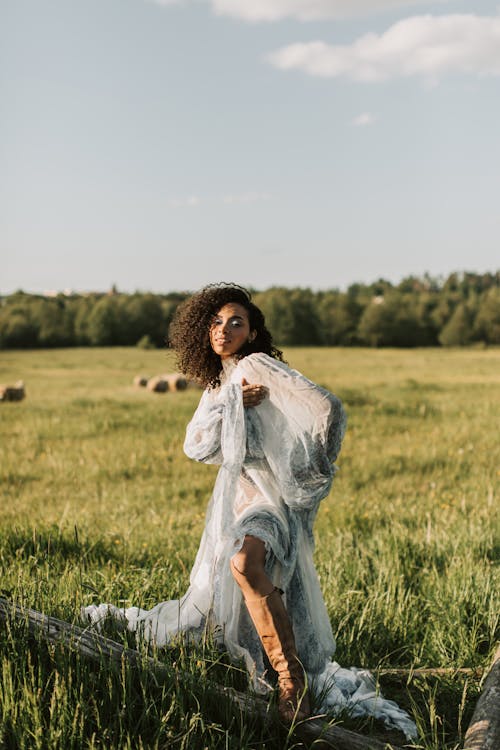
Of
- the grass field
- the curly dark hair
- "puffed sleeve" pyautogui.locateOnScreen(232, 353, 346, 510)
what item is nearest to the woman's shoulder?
"puffed sleeve" pyautogui.locateOnScreen(232, 353, 346, 510)

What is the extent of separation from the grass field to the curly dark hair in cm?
25

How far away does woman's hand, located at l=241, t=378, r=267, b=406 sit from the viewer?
3854 mm

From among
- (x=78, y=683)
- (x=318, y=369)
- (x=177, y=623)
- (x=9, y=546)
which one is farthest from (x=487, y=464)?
(x=318, y=369)

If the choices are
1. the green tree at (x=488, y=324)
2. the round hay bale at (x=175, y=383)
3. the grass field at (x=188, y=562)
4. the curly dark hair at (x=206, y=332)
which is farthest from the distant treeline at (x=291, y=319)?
the curly dark hair at (x=206, y=332)

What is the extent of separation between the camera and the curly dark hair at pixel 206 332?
4199 millimetres

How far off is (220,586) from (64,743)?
3.46ft

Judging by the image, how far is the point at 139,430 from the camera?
16.5m

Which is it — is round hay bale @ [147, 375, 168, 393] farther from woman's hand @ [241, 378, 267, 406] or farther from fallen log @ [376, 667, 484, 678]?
woman's hand @ [241, 378, 267, 406]

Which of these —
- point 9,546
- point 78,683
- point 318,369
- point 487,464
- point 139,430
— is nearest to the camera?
point 78,683

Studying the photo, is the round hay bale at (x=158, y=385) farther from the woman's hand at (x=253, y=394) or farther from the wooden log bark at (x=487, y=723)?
the wooden log bark at (x=487, y=723)

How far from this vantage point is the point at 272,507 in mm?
3852

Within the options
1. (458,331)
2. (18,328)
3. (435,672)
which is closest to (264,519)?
(435,672)

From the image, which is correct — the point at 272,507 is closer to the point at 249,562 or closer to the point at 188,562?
the point at 249,562

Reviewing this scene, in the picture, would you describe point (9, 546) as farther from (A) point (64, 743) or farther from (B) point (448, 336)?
(B) point (448, 336)
